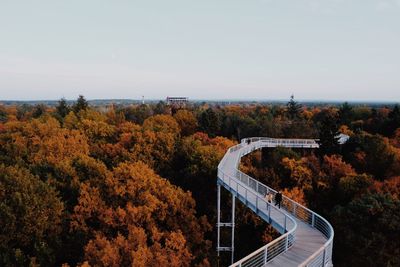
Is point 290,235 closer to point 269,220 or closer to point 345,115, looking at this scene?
point 269,220

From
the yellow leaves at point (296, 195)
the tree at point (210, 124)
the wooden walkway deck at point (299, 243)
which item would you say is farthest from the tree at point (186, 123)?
the wooden walkway deck at point (299, 243)

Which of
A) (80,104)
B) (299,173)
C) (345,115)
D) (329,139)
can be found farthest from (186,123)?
(299,173)

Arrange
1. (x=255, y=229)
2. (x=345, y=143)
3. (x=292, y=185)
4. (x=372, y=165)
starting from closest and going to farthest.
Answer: (x=255, y=229), (x=292, y=185), (x=372, y=165), (x=345, y=143)

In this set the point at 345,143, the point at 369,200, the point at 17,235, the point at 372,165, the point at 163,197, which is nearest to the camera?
the point at 17,235

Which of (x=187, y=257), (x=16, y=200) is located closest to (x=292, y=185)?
(x=187, y=257)

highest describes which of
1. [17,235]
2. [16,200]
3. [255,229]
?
[16,200]

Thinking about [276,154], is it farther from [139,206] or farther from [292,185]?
[139,206]

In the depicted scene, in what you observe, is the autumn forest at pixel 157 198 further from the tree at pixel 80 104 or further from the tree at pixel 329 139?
the tree at pixel 80 104
